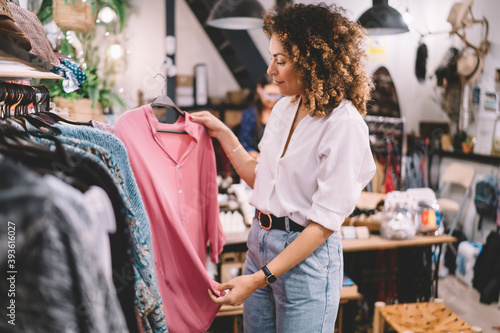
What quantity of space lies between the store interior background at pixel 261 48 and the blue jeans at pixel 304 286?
3533 mm

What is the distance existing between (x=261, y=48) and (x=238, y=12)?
8.58ft

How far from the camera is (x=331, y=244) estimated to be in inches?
53.4

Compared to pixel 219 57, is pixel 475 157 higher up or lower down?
lower down

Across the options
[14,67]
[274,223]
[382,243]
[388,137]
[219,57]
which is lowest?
[382,243]

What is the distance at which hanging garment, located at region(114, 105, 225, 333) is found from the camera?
4.62ft

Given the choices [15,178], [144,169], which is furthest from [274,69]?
[15,178]

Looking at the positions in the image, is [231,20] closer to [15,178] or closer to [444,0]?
[15,178]

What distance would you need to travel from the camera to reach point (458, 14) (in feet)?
13.9

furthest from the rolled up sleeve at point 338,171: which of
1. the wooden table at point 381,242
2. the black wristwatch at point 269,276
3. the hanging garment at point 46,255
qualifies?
the wooden table at point 381,242

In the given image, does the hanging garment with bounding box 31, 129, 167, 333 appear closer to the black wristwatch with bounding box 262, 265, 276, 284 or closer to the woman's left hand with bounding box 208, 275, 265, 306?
the woman's left hand with bounding box 208, 275, 265, 306

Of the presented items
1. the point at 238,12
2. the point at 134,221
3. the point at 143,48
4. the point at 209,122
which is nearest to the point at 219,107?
the point at 143,48

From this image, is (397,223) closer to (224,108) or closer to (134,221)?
(134,221)

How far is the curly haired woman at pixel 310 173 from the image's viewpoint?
1238 mm

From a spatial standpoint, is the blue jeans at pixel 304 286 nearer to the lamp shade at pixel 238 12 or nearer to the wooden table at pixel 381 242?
the wooden table at pixel 381 242
